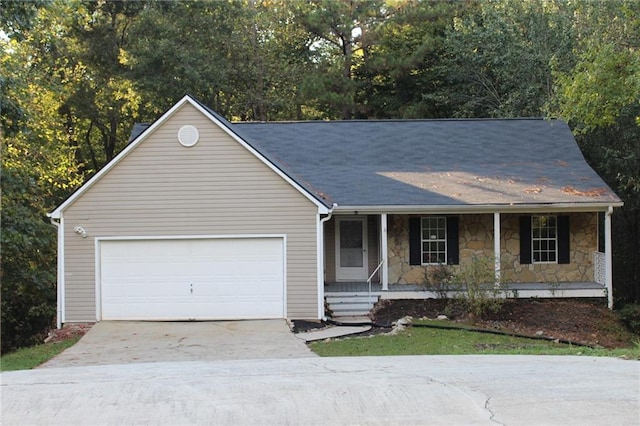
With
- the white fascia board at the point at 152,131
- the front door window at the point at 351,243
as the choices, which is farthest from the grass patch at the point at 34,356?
the front door window at the point at 351,243

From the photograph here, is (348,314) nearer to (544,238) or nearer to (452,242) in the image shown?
(452,242)

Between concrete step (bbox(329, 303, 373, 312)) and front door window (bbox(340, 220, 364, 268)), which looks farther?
front door window (bbox(340, 220, 364, 268))

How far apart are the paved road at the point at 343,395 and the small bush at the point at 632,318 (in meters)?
8.47

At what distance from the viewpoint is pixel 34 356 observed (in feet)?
42.7

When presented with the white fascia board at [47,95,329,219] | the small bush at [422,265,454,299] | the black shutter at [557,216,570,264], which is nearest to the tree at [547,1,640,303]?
the black shutter at [557,216,570,264]

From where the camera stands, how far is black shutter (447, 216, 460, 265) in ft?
62.2

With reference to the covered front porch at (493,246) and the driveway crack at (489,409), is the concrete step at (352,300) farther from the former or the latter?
the driveway crack at (489,409)

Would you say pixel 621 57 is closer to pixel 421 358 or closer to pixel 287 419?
pixel 421 358

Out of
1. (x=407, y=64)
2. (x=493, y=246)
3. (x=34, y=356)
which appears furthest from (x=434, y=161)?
(x=34, y=356)

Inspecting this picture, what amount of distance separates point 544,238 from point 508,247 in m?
1.01

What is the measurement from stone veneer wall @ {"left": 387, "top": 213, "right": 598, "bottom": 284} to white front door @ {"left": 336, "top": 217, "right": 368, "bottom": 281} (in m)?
0.89

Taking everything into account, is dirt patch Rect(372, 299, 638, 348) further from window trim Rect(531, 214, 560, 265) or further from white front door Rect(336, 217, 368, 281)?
white front door Rect(336, 217, 368, 281)

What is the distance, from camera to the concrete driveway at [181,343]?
39.3 feet

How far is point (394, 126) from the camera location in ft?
72.5
